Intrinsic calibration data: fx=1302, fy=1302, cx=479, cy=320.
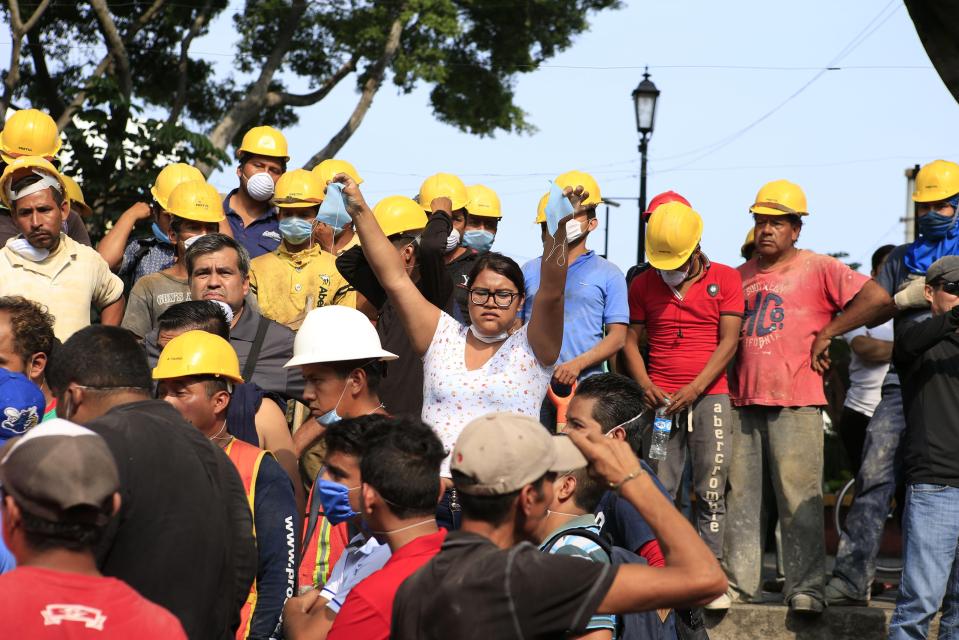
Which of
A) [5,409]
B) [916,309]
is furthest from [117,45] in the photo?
[5,409]

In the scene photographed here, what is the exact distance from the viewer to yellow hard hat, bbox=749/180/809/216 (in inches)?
324

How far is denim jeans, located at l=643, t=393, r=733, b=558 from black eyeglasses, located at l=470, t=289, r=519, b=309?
241 centimetres

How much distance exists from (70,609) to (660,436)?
5.06m

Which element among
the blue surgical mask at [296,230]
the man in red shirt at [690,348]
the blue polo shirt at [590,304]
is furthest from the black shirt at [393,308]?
the man in red shirt at [690,348]

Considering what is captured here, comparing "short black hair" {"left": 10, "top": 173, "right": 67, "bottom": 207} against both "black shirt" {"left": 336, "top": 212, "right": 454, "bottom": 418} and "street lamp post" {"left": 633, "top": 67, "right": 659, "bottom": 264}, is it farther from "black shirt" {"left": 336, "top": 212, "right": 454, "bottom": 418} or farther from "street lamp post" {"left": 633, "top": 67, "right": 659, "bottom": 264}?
"street lamp post" {"left": 633, "top": 67, "right": 659, "bottom": 264}

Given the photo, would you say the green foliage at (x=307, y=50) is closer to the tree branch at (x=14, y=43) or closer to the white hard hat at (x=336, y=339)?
the tree branch at (x=14, y=43)

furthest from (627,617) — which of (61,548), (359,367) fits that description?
(61,548)

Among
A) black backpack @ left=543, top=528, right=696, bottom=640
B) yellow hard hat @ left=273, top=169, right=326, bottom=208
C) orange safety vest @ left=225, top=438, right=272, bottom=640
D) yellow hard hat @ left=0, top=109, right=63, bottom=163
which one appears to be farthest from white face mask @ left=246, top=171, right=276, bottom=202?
black backpack @ left=543, top=528, right=696, bottom=640

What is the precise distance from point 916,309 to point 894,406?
0.61m

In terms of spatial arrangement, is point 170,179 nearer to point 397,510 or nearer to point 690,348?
point 690,348

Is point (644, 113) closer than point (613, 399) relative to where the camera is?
No

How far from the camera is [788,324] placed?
8023 millimetres

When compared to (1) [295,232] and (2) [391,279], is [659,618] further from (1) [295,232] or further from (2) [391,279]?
(1) [295,232]

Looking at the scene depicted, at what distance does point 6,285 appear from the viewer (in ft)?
24.3
